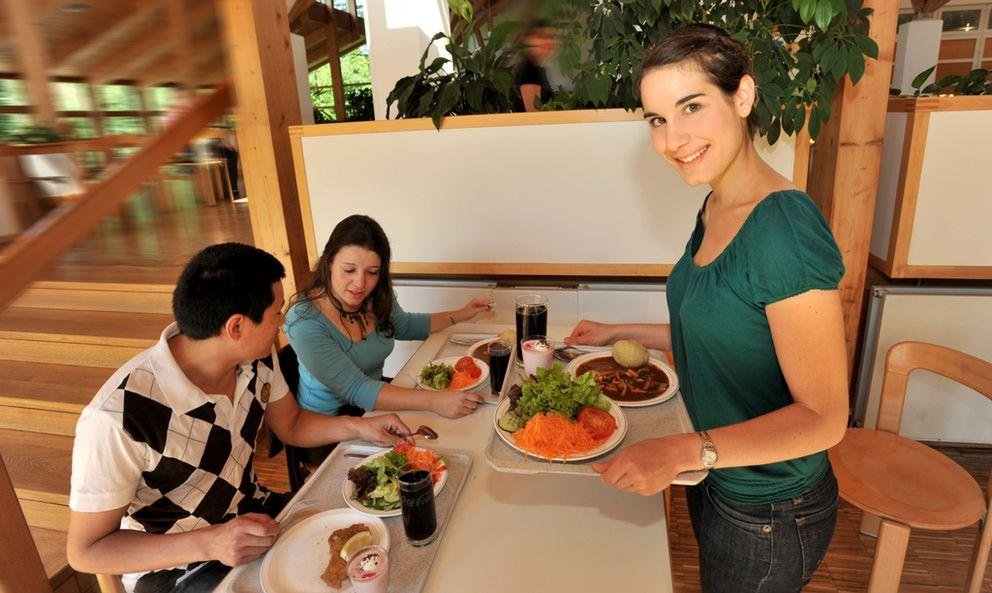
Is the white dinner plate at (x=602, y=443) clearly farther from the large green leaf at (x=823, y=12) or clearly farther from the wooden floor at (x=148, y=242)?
the wooden floor at (x=148, y=242)

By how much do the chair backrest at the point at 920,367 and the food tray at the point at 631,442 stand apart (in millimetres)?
925

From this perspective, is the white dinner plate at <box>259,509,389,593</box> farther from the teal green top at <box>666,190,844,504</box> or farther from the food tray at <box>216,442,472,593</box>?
the teal green top at <box>666,190,844,504</box>

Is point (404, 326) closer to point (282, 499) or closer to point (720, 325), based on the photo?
point (282, 499)

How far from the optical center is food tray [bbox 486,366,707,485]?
96 centimetres

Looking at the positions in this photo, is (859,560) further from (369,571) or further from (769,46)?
(369,571)

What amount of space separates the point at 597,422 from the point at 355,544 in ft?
1.69

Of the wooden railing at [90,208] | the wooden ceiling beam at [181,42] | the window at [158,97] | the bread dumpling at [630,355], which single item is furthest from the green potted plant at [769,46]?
the window at [158,97]

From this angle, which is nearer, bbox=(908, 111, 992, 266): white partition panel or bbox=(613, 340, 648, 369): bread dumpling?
bbox=(613, 340, 648, 369): bread dumpling

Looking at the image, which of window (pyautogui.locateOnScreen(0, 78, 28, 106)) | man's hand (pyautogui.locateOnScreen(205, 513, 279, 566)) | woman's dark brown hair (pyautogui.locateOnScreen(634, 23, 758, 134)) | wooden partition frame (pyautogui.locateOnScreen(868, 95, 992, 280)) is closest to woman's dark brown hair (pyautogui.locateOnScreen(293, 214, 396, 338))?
man's hand (pyautogui.locateOnScreen(205, 513, 279, 566))

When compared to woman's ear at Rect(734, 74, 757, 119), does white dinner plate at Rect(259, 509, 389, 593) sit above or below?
below

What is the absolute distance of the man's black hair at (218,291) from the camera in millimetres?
1157

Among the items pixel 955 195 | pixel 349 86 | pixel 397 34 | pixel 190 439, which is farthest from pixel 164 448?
pixel 349 86

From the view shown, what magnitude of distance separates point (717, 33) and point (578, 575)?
94 centimetres

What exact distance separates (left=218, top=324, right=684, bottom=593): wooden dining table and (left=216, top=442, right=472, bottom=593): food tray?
2cm
